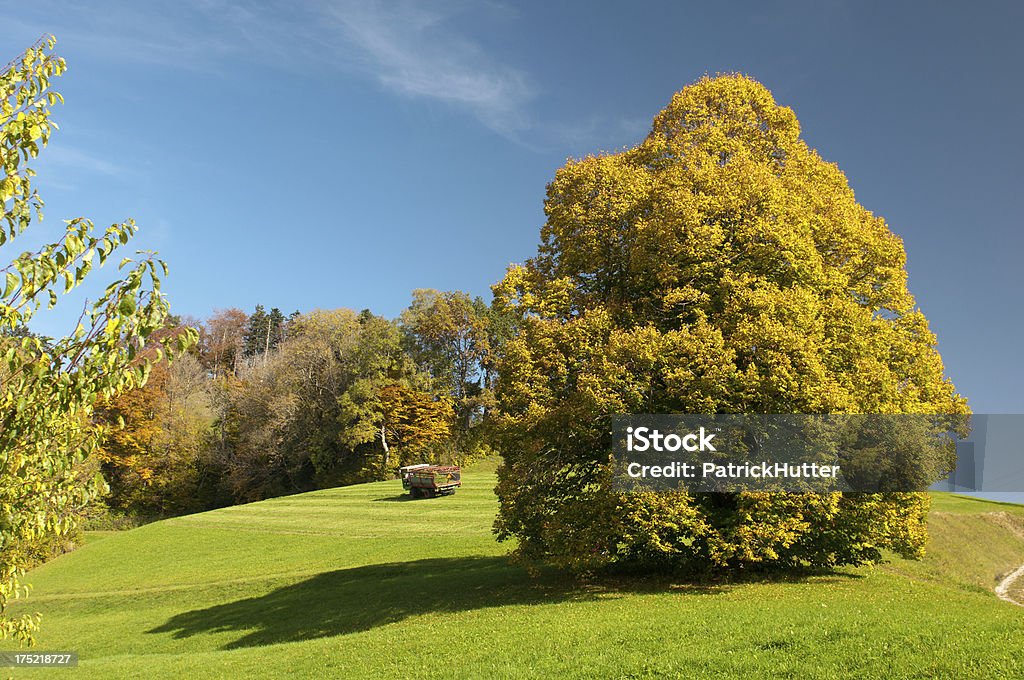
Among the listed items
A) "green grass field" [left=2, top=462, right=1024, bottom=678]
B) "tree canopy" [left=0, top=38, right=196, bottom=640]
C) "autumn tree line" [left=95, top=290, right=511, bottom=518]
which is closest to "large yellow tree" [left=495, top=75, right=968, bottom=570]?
"green grass field" [left=2, top=462, right=1024, bottom=678]

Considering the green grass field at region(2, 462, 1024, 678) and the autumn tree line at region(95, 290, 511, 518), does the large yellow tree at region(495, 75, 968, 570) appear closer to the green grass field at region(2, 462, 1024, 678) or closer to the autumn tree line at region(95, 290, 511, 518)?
the green grass field at region(2, 462, 1024, 678)

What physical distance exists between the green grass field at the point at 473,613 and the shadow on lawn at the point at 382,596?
0.34 ft

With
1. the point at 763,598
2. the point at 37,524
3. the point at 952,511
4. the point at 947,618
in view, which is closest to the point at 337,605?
the point at 763,598

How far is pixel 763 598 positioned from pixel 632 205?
11.8 m

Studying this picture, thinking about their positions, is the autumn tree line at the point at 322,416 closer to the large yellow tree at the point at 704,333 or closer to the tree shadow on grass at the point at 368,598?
the tree shadow on grass at the point at 368,598

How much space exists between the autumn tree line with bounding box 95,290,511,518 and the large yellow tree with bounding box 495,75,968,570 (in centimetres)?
4149

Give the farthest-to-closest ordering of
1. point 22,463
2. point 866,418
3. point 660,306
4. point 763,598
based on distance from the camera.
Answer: point 660,306, point 866,418, point 763,598, point 22,463

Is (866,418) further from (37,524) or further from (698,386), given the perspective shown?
(37,524)

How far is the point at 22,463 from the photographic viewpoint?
7.44m

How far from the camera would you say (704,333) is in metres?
16.9

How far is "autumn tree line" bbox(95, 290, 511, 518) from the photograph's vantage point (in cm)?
6256

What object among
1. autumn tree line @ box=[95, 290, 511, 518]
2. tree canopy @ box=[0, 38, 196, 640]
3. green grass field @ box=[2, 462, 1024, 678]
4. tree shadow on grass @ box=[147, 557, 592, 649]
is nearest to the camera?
tree canopy @ box=[0, 38, 196, 640]

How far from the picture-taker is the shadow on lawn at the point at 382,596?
18341 mm

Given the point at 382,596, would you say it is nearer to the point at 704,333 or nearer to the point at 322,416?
the point at 704,333
